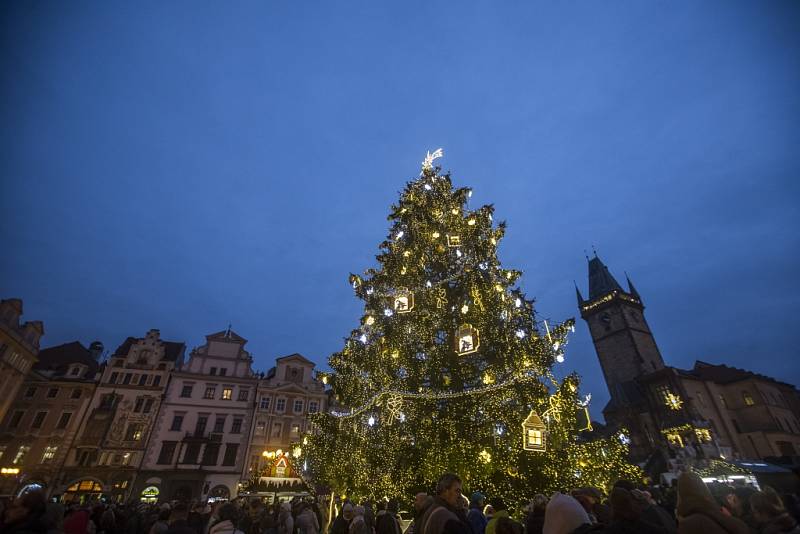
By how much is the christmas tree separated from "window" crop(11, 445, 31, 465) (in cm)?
3167

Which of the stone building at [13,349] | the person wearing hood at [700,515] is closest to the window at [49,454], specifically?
the stone building at [13,349]

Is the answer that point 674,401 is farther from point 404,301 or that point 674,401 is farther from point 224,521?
point 224,521

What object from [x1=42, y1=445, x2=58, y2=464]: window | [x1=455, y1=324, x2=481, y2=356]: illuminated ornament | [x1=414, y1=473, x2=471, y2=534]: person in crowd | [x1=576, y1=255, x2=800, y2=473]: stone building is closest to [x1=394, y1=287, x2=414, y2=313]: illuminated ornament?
[x1=455, y1=324, x2=481, y2=356]: illuminated ornament

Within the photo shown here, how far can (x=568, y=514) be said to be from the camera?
3.62m

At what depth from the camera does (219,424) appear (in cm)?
3328

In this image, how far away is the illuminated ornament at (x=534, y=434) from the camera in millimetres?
8742

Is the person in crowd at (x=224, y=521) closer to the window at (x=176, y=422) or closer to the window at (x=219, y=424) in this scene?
the window at (x=219, y=424)

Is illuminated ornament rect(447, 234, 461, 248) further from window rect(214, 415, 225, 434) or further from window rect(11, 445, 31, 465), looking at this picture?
window rect(11, 445, 31, 465)

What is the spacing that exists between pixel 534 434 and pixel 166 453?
34353mm

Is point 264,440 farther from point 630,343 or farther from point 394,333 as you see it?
point 630,343

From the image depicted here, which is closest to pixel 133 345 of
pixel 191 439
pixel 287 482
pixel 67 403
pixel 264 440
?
pixel 67 403

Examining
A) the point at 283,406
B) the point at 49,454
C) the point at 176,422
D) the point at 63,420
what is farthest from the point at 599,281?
the point at 49,454

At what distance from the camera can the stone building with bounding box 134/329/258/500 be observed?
3039 cm

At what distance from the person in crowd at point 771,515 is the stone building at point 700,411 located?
3478 centimetres
